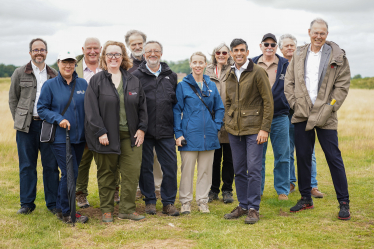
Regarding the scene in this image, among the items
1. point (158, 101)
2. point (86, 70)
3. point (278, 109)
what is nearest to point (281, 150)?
point (278, 109)

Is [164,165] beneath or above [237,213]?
above

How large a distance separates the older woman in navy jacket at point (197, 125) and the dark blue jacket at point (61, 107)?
57.3 inches

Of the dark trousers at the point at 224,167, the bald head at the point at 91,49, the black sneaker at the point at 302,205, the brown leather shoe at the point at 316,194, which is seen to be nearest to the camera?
the black sneaker at the point at 302,205

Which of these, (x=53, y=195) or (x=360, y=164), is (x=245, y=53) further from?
(x=360, y=164)

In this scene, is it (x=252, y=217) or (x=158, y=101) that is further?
(x=158, y=101)

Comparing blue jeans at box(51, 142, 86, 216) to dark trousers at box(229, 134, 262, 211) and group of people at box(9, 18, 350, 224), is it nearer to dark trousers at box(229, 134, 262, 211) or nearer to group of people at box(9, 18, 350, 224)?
group of people at box(9, 18, 350, 224)

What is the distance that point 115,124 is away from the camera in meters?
5.17

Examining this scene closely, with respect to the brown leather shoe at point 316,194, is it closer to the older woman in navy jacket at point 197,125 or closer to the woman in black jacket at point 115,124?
the older woman in navy jacket at point 197,125

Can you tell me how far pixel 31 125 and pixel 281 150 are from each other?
4286 millimetres

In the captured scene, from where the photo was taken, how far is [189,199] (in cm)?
590

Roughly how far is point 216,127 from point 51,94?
8.28 feet

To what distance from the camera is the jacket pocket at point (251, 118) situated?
533 cm

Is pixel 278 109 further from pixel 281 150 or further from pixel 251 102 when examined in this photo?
pixel 251 102

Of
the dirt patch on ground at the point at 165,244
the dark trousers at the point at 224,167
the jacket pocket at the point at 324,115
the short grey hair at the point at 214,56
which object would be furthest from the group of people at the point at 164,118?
the dirt patch on ground at the point at 165,244
